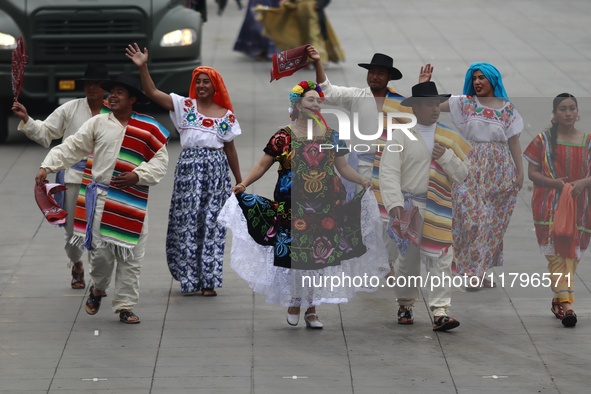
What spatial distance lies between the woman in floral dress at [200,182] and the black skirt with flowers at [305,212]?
0.91m

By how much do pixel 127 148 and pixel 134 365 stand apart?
1.61m

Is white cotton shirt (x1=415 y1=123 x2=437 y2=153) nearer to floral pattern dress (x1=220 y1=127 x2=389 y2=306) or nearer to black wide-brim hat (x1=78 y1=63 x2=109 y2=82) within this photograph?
floral pattern dress (x1=220 y1=127 x2=389 y2=306)

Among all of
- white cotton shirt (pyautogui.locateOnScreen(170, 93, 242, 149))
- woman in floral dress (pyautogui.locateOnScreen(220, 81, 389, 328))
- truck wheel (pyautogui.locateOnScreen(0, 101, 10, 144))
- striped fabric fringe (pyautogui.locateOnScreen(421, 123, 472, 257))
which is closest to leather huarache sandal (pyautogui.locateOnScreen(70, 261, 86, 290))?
white cotton shirt (pyautogui.locateOnScreen(170, 93, 242, 149))

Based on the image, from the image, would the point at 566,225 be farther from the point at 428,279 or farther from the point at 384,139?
the point at 384,139

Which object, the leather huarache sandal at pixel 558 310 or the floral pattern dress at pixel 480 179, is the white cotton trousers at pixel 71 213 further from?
the leather huarache sandal at pixel 558 310

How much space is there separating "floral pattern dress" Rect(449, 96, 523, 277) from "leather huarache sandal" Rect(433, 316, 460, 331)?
0.98 m

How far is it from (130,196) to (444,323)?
2.32 m

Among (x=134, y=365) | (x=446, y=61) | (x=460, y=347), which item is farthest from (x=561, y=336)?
(x=446, y=61)

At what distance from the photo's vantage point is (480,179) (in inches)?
381

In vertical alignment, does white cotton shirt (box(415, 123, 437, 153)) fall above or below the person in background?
above

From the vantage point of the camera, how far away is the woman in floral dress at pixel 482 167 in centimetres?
959

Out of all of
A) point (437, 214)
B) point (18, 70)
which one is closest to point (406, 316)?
point (437, 214)

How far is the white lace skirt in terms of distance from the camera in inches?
350

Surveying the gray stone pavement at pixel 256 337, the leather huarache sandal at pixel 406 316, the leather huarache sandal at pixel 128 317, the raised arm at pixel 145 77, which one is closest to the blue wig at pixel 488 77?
the gray stone pavement at pixel 256 337
